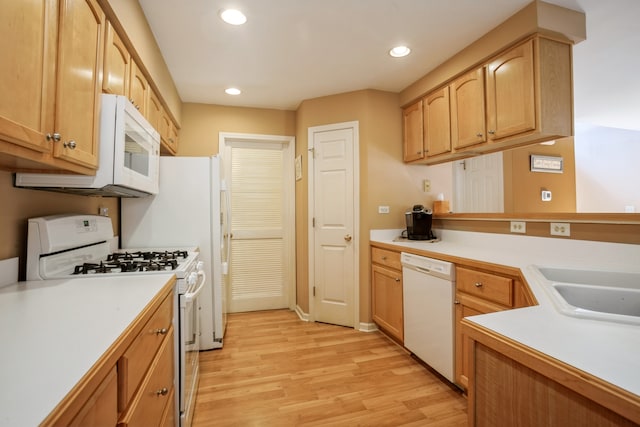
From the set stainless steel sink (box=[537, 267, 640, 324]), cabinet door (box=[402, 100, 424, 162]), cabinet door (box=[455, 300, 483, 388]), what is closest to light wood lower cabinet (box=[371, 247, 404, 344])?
cabinet door (box=[455, 300, 483, 388])

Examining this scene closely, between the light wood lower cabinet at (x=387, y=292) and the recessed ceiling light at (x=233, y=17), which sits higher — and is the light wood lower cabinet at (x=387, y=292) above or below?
below

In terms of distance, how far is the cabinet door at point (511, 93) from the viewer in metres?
1.83

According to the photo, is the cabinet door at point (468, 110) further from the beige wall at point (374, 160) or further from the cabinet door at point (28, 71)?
the cabinet door at point (28, 71)

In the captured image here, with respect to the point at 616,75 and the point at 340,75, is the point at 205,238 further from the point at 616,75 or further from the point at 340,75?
the point at 616,75

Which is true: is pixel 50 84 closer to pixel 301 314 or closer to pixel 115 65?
pixel 115 65

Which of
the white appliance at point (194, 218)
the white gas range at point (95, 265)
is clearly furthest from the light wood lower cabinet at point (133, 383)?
the white appliance at point (194, 218)

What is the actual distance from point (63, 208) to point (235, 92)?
1.93 metres

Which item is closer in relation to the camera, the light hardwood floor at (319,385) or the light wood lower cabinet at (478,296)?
the light wood lower cabinet at (478,296)

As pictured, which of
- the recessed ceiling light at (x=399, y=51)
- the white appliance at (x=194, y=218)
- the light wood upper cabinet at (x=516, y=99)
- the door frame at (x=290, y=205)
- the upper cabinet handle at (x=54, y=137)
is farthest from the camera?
the door frame at (x=290, y=205)

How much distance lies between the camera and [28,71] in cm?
90

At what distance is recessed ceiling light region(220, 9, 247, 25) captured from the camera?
184 cm

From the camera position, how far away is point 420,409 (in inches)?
69.4

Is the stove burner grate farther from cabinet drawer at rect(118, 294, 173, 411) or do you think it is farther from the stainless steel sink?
the stainless steel sink

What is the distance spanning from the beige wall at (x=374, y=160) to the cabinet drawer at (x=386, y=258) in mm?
97
